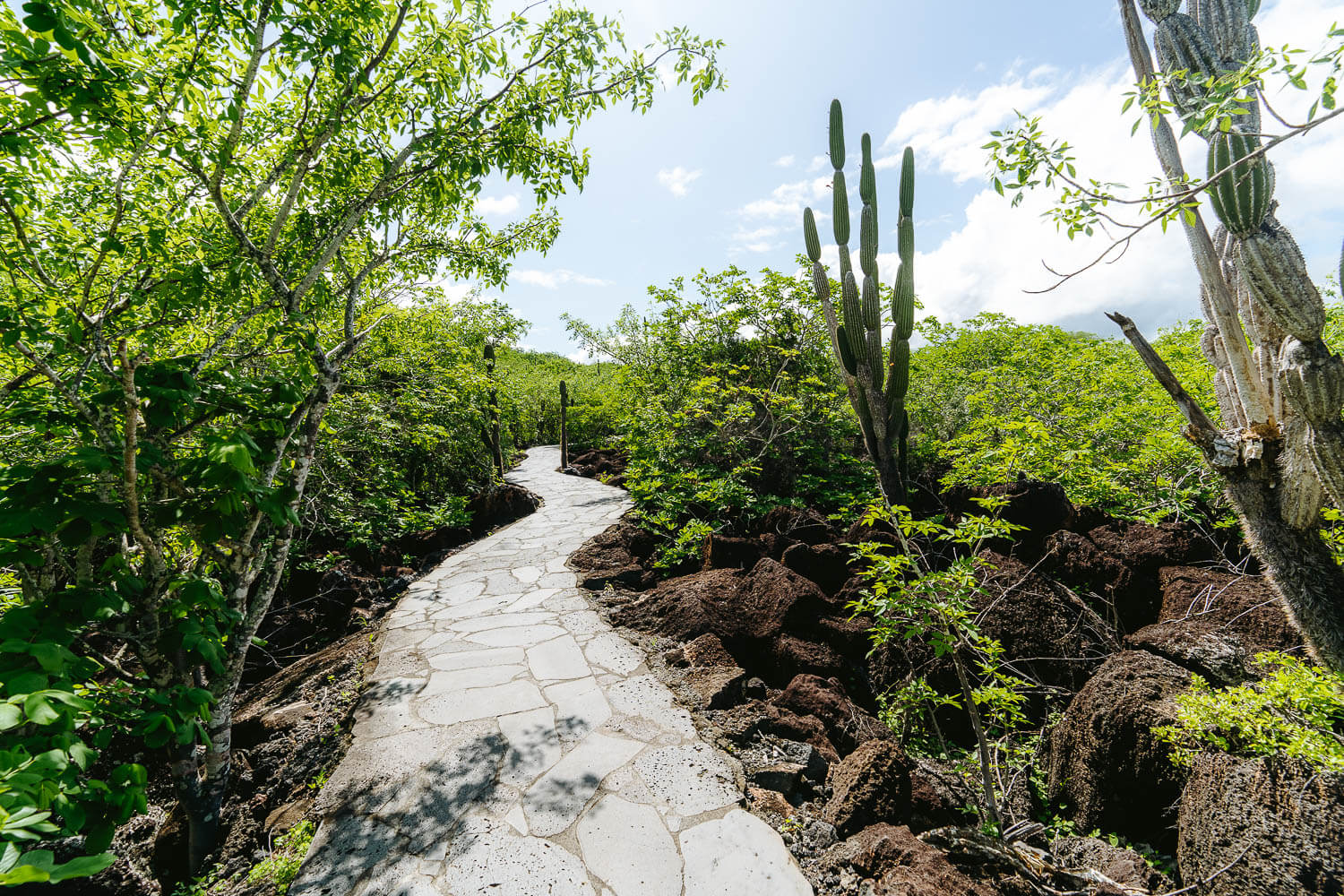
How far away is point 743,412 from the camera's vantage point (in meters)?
6.80

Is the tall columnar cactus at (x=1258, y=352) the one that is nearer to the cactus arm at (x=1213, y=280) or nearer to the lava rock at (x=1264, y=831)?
the cactus arm at (x=1213, y=280)

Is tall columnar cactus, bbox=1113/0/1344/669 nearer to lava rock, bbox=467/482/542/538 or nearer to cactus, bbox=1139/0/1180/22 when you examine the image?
A: cactus, bbox=1139/0/1180/22

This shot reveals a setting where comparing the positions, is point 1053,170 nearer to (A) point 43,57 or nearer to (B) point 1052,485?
(B) point 1052,485

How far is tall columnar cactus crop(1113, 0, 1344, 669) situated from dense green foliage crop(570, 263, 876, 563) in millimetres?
3329

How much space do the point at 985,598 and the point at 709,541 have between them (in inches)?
86.7

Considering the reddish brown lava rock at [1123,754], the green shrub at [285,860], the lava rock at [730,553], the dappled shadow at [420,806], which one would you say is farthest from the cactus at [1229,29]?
the green shrub at [285,860]

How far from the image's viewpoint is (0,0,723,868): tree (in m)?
1.50

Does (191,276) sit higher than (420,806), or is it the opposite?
(191,276)

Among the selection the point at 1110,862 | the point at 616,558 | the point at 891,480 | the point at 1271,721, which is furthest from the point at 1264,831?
the point at 616,558

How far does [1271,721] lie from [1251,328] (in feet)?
6.65

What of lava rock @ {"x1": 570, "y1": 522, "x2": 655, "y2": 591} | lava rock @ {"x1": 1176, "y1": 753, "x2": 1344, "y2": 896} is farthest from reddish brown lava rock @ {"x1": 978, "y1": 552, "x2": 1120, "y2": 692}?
lava rock @ {"x1": 570, "y1": 522, "x2": 655, "y2": 591}

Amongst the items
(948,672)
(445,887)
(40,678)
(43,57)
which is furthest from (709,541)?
(43,57)

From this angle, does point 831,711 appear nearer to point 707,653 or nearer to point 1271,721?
point 707,653

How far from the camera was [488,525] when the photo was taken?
26.3 feet
